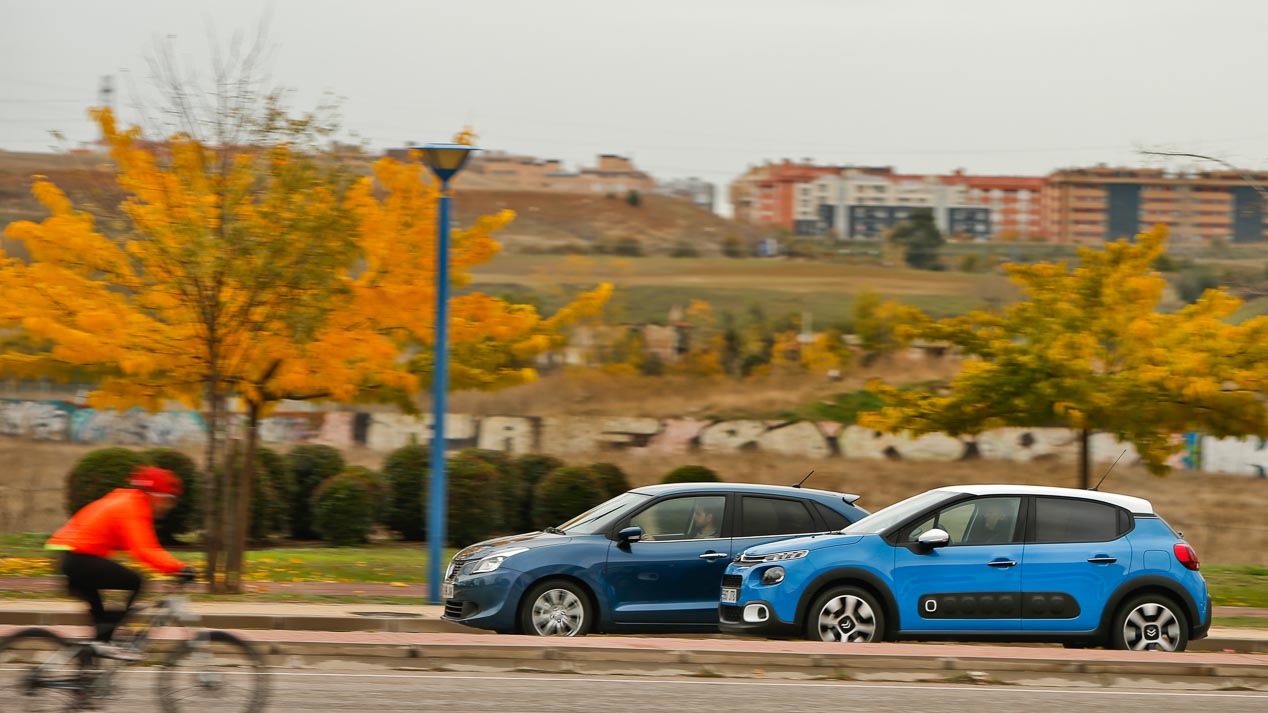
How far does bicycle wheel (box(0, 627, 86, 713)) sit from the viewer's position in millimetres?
7254

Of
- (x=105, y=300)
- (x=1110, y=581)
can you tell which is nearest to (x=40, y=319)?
(x=105, y=300)

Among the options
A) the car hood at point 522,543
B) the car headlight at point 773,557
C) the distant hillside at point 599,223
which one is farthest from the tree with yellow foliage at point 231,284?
the distant hillside at point 599,223

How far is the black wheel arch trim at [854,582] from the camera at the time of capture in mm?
11609

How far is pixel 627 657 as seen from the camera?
10898 mm

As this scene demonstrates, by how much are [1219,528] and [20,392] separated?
40202mm

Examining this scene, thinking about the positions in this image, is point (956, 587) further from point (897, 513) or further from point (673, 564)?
point (673, 564)

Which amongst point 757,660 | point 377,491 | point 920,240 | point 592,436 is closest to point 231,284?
point 757,660

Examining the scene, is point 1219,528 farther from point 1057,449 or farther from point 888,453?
point 888,453

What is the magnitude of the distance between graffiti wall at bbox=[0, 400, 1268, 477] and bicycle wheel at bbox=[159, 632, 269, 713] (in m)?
38.3

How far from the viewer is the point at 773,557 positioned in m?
11.8

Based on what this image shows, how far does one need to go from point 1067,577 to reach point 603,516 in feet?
13.6

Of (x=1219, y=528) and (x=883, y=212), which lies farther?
(x=883, y=212)

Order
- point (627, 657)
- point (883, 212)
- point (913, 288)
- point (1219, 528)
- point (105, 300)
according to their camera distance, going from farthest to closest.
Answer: point (883, 212)
point (913, 288)
point (1219, 528)
point (105, 300)
point (627, 657)

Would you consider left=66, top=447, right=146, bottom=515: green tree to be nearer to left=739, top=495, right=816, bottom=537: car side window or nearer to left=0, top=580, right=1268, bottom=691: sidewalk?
left=0, top=580, right=1268, bottom=691: sidewalk
